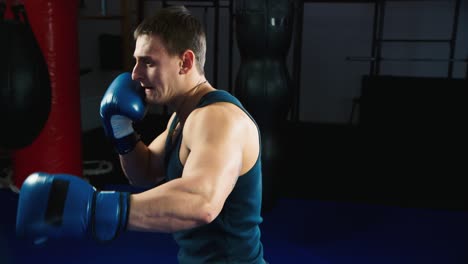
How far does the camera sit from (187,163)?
1.10m

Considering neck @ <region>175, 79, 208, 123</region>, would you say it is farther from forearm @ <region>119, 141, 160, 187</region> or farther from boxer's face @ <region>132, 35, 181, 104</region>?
forearm @ <region>119, 141, 160, 187</region>

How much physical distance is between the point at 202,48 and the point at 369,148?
403cm

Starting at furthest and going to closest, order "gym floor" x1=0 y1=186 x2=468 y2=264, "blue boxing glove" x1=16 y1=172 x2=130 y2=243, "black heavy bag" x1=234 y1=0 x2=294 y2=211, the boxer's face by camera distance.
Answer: "black heavy bag" x1=234 y1=0 x2=294 y2=211
"gym floor" x1=0 y1=186 x2=468 y2=264
the boxer's face
"blue boxing glove" x1=16 y1=172 x2=130 y2=243

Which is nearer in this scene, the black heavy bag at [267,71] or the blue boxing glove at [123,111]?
the blue boxing glove at [123,111]

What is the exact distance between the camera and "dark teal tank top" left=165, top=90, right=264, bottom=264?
1.28m

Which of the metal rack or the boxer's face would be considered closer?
the boxer's face

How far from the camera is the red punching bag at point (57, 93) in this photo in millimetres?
3113

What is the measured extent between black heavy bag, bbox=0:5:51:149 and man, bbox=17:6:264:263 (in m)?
0.65

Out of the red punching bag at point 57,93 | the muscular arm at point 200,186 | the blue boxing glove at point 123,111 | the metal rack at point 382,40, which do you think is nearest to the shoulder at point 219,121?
the muscular arm at point 200,186

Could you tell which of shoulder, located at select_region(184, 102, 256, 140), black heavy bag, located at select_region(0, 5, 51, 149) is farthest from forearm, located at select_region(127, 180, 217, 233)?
black heavy bag, located at select_region(0, 5, 51, 149)

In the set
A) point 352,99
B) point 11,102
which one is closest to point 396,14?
point 352,99

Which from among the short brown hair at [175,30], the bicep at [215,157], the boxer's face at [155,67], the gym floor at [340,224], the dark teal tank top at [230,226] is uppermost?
the short brown hair at [175,30]

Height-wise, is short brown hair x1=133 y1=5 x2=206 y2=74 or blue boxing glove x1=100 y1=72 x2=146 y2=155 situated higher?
short brown hair x1=133 y1=5 x2=206 y2=74

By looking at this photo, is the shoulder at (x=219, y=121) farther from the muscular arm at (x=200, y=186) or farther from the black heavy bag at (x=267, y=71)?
the black heavy bag at (x=267, y=71)
